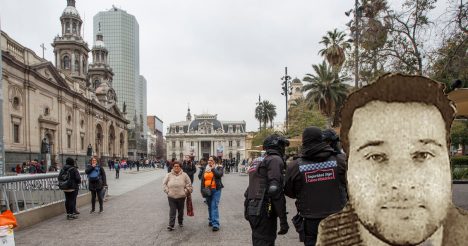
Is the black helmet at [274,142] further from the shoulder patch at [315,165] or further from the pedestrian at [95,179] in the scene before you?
the pedestrian at [95,179]

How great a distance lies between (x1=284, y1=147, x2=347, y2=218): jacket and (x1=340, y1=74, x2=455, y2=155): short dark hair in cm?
221

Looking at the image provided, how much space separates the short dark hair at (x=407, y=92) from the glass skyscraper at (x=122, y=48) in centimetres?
13948

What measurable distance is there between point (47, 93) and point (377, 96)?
47200mm

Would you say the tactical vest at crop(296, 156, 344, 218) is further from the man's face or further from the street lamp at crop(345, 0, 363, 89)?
the street lamp at crop(345, 0, 363, 89)

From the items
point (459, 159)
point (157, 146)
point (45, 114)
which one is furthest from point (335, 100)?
point (157, 146)

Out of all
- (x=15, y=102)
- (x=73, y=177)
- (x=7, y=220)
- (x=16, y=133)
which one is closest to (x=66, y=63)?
(x=15, y=102)

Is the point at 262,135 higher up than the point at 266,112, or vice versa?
the point at 266,112

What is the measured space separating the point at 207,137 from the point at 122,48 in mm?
41398

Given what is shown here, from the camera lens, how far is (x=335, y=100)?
3859cm

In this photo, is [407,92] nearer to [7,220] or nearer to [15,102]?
[7,220]

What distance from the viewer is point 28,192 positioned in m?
11.4

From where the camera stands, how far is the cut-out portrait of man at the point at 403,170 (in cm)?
123

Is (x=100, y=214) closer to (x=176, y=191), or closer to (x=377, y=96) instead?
(x=176, y=191)

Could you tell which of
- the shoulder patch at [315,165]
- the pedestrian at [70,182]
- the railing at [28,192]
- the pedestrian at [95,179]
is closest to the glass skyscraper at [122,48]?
the pedestrian at [95,179]
